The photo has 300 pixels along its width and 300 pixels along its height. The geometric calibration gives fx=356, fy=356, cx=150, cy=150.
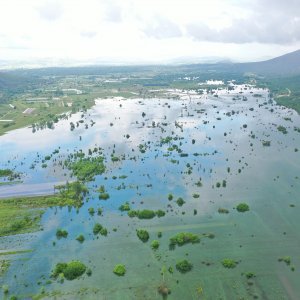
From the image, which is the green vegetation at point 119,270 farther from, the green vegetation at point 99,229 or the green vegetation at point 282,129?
the green vegetation at point 282,129

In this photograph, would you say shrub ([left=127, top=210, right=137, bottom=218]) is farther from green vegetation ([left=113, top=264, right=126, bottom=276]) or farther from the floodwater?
green vegetation ([left=113, top=264, right=126, bottom=276])

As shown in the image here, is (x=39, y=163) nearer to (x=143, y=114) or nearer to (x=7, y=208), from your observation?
(x=7, y=208)

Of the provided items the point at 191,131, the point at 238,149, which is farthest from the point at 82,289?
the point at 191,131

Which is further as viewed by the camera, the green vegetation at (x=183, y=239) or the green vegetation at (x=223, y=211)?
the green vegetation at (x=223, y=211)

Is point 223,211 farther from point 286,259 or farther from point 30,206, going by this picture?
point 30,206

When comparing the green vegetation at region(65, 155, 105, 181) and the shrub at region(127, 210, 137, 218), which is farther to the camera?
the green vegetation at region(65, 155, 105, 181)

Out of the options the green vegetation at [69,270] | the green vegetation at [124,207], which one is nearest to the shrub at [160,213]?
the green vegetation at [124,207]

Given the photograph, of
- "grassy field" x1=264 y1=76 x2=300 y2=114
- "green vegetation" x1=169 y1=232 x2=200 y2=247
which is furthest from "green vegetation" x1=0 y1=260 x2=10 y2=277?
"grassy field" x1=264 y1=76 x2=300 y2=114
